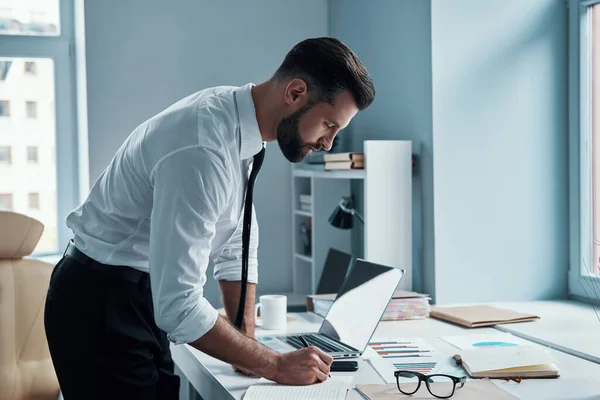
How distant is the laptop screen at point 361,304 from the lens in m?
1.98

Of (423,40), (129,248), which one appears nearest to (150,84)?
(423,40)

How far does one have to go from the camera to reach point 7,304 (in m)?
2.55

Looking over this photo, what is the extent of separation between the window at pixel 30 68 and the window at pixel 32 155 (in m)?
0.35

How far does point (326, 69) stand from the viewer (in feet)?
5.12

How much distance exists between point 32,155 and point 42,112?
207 mm

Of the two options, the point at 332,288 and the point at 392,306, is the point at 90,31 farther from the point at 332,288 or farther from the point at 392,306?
the point at 392,306

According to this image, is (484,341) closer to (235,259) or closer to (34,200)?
(235,259)

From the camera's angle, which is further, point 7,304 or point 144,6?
point 144,6

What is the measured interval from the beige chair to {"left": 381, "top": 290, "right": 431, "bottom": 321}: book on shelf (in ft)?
3.81

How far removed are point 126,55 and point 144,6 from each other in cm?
23

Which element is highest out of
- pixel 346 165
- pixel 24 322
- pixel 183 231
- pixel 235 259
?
pixel 346 165

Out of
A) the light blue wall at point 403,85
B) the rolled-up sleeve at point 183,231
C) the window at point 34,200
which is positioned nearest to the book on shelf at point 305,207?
the light blue wall at point 403,85

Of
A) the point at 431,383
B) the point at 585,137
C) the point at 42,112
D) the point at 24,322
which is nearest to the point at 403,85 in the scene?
the point at 585,137

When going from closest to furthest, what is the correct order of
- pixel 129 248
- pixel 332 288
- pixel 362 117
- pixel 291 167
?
pixel 129 248 < pixel 332 288 < pixel 362 117 < pixel 291 167
